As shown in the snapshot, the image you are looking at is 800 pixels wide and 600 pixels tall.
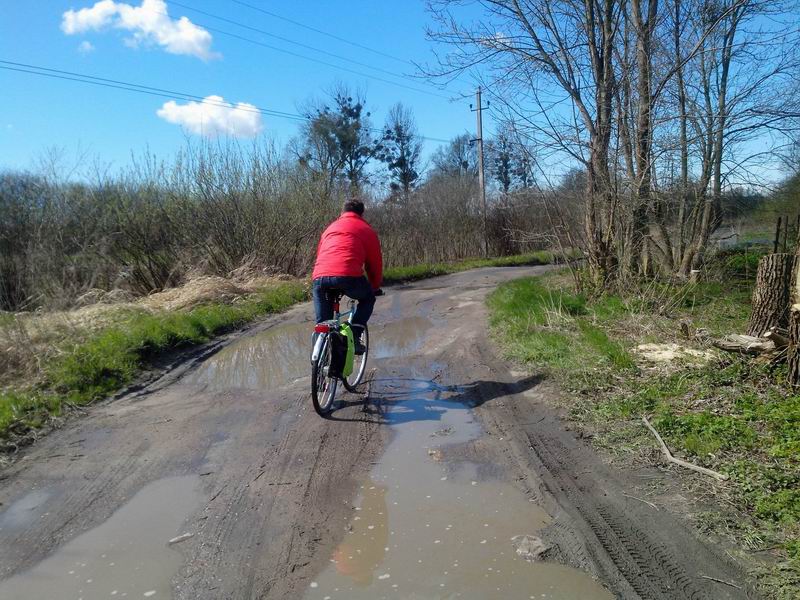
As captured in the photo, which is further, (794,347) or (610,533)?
(794,347)

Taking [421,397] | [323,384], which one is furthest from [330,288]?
[421,397]

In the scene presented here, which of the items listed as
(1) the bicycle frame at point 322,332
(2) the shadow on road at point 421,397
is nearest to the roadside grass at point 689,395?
(2) the shadow on road at point 421,397

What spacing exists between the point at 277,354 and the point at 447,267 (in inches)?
649

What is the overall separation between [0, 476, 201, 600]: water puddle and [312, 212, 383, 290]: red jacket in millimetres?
2733

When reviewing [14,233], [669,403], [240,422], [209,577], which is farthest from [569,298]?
[14,233]

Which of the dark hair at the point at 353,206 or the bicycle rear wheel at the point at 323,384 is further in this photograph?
the dark hair at the point at 353,206

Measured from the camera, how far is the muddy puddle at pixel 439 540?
128 inches

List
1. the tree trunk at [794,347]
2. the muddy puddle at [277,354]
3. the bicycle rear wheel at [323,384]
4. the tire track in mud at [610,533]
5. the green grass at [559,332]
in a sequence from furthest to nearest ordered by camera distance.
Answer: the muddy puddle at [277,354] → the green grass at [559,332] → the bicycle rear wheel at [323,384] → the tree trunk at [794,347] → the tire track in mud at [610,533]

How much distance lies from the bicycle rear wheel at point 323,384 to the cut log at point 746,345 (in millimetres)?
4044

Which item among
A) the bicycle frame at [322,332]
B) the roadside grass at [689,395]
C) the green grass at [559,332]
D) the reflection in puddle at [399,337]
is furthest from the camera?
the reflection in puddle at [399,337]

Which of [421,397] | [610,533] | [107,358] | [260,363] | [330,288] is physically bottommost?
[610,533]

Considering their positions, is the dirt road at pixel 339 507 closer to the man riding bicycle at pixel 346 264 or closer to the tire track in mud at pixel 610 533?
the tire track in mud at pixel 610 533

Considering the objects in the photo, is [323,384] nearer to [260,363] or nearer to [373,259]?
[373,259]

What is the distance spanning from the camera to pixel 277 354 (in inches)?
Answer: 365
